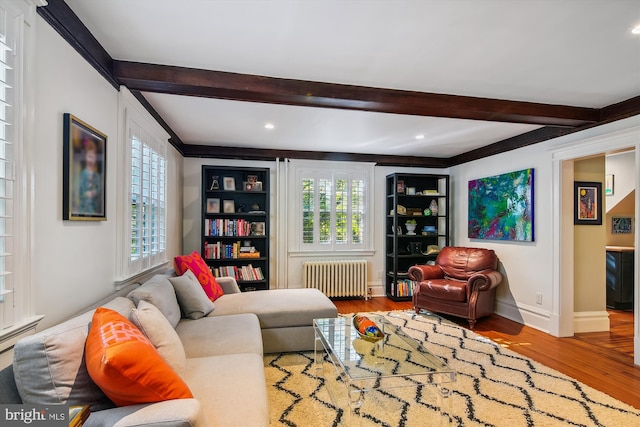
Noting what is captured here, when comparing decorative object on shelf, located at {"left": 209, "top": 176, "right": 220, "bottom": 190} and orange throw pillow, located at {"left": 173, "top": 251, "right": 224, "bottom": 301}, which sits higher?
decorative object on shelf, located at {"left": 209, "top": 176, "right": 220, "bottom": 190}

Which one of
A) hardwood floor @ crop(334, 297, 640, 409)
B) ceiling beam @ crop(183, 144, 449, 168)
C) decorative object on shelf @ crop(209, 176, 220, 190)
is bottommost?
hardwood floor @ crop(334, 297, 640, 409)

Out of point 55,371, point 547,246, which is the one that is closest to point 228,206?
point 55,371

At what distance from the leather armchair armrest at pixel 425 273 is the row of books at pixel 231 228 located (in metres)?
2.28

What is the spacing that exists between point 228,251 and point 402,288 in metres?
2.79

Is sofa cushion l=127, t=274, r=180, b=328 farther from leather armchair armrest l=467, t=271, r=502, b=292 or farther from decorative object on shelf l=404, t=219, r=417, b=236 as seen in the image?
decorative object on shelf l=404, t=219, r=417, b=236

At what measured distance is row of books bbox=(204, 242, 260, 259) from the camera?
4562mm

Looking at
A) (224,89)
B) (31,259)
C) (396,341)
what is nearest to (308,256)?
(396,341)

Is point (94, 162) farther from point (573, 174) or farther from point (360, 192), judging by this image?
point (573, 174)

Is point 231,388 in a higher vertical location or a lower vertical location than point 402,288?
higher

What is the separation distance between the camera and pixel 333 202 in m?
5.32

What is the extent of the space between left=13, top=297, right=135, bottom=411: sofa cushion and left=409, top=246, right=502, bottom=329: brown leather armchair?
370 centimetres

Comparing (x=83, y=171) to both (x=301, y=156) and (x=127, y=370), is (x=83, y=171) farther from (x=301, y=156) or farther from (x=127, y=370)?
(x=301, y=156)

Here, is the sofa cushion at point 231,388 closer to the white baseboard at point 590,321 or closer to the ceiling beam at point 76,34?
the ceiling beam at point 76,34

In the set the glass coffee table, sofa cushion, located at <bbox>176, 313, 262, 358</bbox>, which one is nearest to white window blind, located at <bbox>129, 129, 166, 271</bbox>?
sofa cushion, located at <bbox>176, 313, 262, 358</bbox>
